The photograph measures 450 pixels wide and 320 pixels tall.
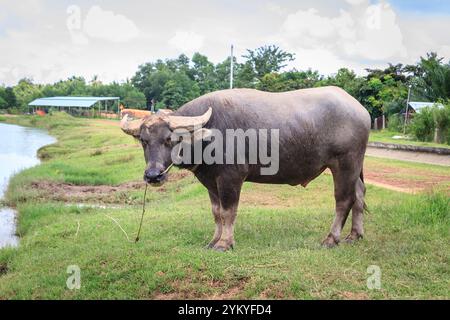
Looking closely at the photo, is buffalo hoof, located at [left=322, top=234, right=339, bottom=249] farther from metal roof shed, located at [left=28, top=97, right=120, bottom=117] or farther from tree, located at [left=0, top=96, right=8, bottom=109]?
tree, located at [left=0, top=96, right=8, bottom=109]

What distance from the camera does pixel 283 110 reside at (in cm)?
494

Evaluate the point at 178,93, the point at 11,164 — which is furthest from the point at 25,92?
the point at 11,164

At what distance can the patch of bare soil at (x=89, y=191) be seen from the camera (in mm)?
10430

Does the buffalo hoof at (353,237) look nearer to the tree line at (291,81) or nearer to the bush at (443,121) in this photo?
the bush at (443,121)

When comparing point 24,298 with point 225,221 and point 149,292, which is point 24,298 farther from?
point 225,221

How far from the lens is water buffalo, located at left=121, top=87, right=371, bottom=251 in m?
4.81

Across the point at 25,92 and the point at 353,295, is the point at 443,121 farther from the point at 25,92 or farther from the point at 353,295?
the point at 25,92

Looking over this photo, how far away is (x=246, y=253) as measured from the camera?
470 centimetres

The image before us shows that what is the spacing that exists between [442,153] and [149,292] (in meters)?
11.0

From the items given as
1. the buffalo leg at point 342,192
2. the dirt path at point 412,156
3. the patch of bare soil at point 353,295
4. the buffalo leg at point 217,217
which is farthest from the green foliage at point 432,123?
the patch of bare soil at point 353,295

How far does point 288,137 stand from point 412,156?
981 centimetres

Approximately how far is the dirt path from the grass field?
17.2ft

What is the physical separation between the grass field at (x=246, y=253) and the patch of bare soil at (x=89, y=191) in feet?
5.28

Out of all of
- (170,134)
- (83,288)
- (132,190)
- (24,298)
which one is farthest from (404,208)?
(132,190)
